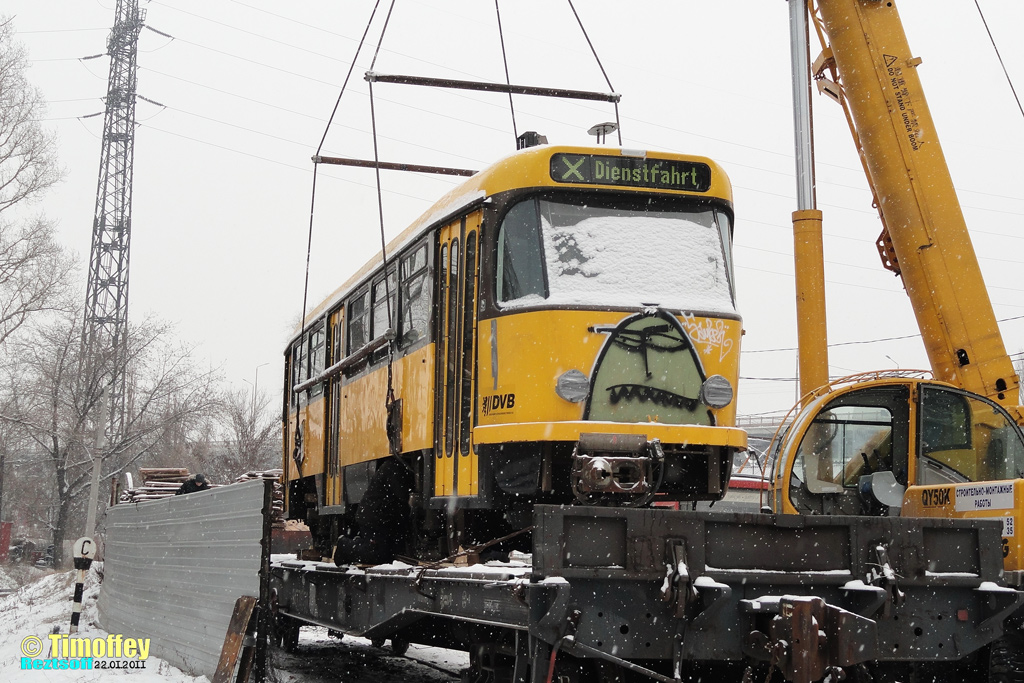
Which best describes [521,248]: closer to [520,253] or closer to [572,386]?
[520,253]

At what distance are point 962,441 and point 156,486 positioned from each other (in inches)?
518

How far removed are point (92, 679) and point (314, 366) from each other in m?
4.67

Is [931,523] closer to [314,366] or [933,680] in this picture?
[933,680]

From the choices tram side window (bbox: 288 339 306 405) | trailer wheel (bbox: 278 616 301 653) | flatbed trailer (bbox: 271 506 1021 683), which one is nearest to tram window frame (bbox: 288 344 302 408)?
tram side window (bbox: 288 339 306 405)

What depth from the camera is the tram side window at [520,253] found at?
25.3ft

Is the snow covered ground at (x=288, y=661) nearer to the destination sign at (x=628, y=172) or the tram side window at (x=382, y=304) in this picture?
the tram side window at (x=382, y=304)

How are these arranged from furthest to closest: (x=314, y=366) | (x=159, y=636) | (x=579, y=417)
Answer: (x=314, y=366) → (x=159, y=636) → (x=579, y=417)

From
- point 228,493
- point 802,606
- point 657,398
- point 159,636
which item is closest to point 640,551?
point 802,606

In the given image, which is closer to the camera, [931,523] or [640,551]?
[640,551]

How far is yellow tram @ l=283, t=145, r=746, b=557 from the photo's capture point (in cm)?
744

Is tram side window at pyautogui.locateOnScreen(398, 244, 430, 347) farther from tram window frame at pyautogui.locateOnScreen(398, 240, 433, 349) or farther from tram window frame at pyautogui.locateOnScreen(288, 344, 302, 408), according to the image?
tram window frame at pyautogui.locateOnScreen(288, 344, 302, 408)

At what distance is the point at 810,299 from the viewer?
12875 mm

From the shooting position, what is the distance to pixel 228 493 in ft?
32.9

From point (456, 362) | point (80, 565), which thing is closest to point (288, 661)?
point (80, 565)
